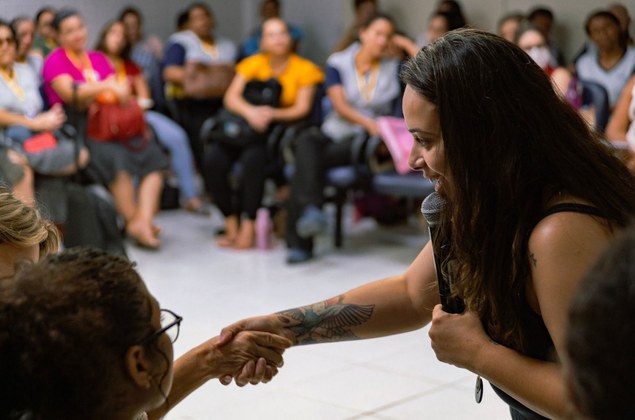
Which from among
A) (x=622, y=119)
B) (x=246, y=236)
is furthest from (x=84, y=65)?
(x=622, y=119)

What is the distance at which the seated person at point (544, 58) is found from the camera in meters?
6.02

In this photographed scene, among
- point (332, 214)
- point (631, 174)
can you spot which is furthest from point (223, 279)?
point (631, 174)

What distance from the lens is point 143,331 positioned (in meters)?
1.47

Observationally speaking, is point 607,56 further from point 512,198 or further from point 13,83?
point 512,198

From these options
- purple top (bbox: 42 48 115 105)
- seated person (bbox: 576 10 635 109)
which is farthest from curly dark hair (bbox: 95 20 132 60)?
seated person (bbox: 576 10 635 109)

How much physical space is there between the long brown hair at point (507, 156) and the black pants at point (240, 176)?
451 centimetres

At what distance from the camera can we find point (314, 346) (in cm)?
415

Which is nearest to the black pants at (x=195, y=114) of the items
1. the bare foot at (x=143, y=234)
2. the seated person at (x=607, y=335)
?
the bare foot at (x=143, y=234)

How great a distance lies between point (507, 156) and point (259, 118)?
463 centimetres

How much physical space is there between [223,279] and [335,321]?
3.12m

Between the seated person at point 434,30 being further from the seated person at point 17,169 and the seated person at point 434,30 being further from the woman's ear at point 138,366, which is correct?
the woman's ear at point 138,366

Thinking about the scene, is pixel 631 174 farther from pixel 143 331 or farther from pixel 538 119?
pixel 143 331

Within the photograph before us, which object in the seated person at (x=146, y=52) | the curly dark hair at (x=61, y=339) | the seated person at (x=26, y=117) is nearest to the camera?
the curly dark hair at (x=61, y=339)

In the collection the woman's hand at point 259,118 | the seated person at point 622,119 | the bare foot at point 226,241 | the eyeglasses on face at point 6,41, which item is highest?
the eyeglasses on face at point 6,41
